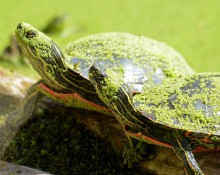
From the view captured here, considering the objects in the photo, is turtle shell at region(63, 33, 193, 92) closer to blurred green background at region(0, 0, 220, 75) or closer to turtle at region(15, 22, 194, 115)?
turtle at region(15, 22, 194, 115)

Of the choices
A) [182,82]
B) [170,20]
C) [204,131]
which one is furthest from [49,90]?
[170,20]

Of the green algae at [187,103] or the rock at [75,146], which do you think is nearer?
the green algae at [187,103]

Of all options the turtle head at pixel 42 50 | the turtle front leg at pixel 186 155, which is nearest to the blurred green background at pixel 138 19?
the turtle head at pixel 42 50

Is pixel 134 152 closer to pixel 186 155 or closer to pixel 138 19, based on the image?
pixel 186 155

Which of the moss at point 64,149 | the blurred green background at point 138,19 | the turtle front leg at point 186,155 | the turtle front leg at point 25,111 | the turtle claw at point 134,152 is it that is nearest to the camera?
the turtle front leg at point 186,155

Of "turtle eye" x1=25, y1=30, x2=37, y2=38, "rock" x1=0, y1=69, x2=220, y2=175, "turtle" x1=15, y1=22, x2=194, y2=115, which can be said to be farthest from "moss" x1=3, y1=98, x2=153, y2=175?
"turtle eye" x1=25, y1=30, x2=37, y2=38

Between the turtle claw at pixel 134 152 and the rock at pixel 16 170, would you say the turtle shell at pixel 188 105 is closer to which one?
the turtle claw at pixel 134 152

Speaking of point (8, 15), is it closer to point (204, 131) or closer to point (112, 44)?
point (112, 44)
